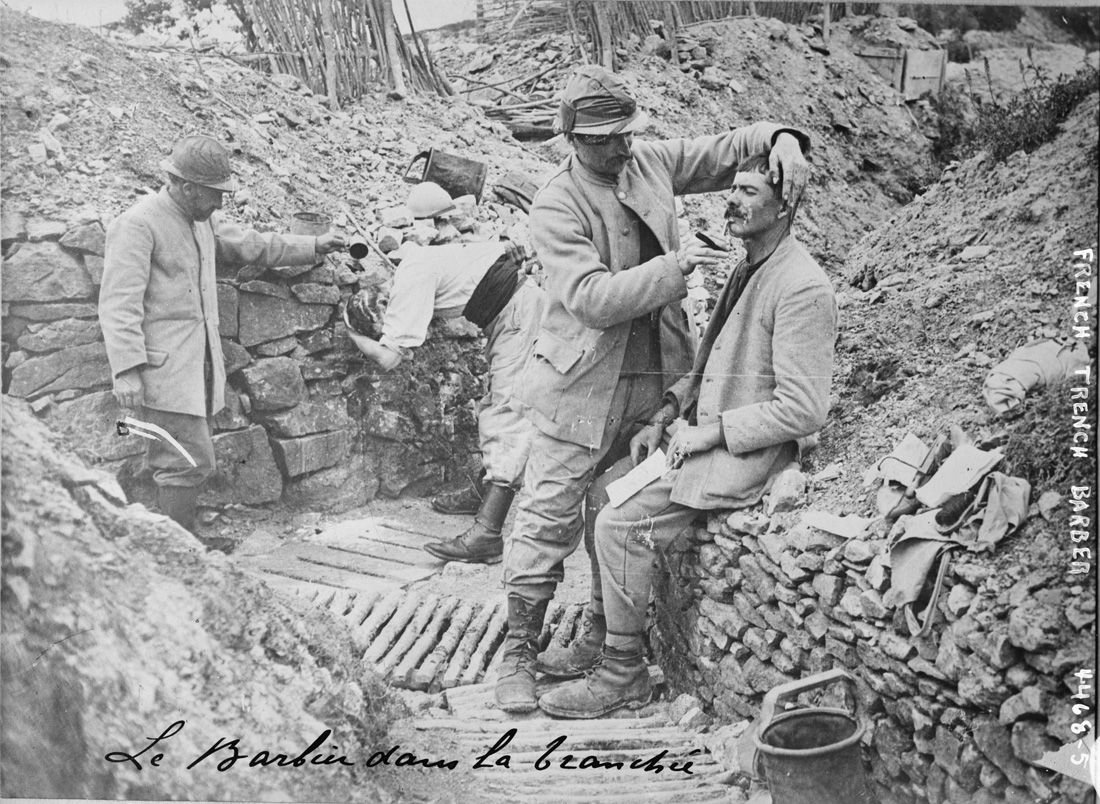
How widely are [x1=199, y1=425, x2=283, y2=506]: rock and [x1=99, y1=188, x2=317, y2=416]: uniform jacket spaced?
0.19 m

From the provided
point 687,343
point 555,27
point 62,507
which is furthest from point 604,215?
point 62,507

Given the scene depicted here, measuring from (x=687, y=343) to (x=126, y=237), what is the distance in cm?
253

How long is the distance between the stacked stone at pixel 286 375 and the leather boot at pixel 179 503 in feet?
0.34

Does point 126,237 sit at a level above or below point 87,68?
below

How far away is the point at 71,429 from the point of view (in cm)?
395

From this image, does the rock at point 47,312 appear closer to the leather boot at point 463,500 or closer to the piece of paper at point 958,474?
the leather boot at point 463,500

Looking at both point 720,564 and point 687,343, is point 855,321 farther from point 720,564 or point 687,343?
point 720,564

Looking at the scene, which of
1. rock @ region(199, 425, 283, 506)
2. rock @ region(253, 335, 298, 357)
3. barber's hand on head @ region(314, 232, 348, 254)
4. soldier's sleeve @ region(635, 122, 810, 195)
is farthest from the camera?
barber's hand on head @ region(314, 232, 348, 254)

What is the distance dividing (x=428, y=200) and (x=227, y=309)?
1183 mm

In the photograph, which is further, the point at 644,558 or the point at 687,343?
the point at 687,343

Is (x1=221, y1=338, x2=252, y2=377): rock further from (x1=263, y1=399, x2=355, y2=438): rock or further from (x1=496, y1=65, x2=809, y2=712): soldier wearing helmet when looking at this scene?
(x1=496, y1=65, x2=809, y2=712): soldier wearing helmet

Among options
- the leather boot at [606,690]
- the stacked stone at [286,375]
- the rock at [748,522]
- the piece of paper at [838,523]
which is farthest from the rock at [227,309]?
the piece of paper at [838,523]

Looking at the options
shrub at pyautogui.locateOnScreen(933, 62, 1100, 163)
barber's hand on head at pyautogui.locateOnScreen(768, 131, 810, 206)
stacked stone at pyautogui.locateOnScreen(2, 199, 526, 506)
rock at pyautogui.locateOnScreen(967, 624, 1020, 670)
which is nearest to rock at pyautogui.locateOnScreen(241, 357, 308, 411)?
stacked stone at pyautogui.locateOnScreen(2, 199, 526, 506)

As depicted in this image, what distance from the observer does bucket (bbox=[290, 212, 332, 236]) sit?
4.81 metres
